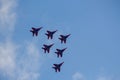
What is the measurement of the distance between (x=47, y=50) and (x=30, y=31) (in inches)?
482

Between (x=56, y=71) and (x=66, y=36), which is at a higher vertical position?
(x=66, y=36)

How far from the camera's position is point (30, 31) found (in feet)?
572

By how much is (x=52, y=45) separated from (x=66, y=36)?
7990 mm

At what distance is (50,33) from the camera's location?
573 ft

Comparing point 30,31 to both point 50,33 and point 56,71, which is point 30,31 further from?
point 56,71

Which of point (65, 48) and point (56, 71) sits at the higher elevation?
point (65, 48)

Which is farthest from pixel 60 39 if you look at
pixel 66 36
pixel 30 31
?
pixel 30 31

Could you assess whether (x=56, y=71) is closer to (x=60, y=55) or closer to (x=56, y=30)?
(x=60, y=55)

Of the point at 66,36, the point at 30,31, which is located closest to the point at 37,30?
the point at 30,31

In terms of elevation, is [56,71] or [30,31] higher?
[30,31]

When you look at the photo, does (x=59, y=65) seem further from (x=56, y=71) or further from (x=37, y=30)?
(x=37, y=30)

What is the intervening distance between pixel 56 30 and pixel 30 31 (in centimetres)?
1258

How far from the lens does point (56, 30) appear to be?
176250 mm

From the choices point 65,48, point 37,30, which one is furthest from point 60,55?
point 37,30
